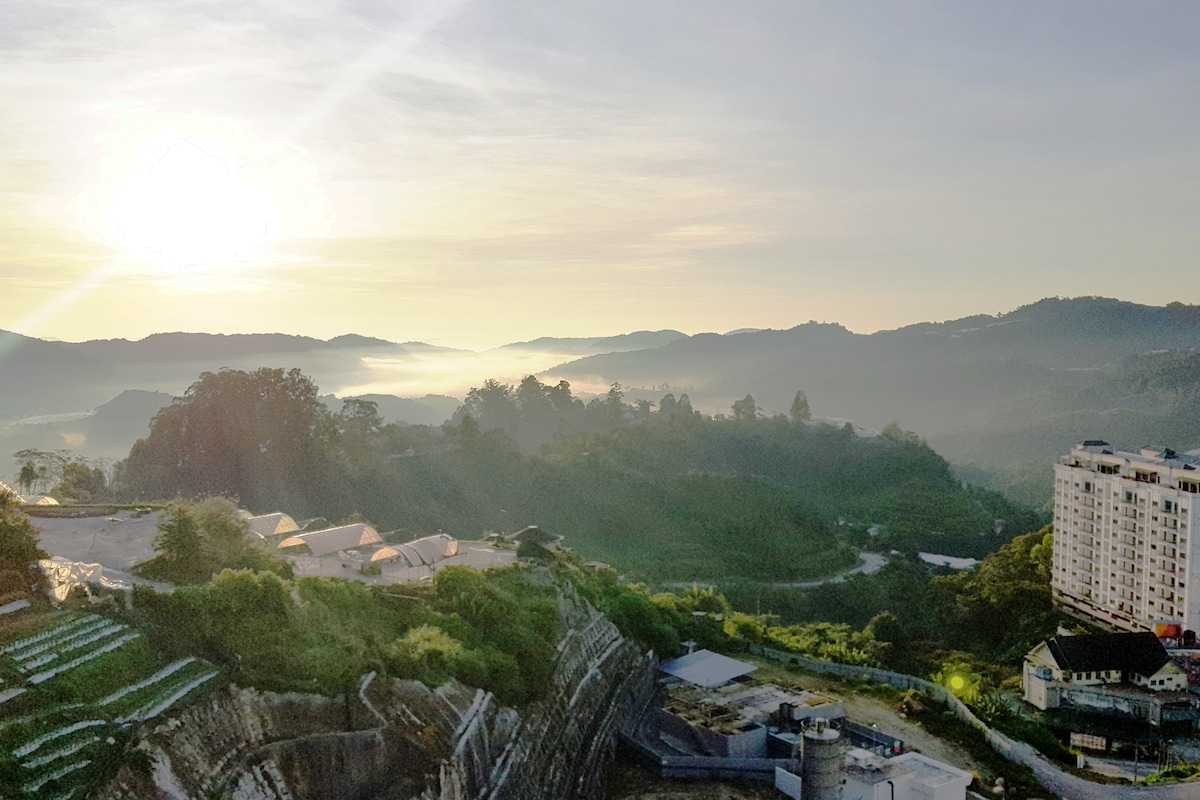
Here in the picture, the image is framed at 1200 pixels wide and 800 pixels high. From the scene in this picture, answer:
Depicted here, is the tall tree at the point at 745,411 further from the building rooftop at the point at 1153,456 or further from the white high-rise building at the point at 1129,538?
the building rooftop at the point at 1153,456

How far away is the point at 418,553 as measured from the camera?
22.7m

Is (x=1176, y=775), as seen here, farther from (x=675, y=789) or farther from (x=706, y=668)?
(x=675, y=789)

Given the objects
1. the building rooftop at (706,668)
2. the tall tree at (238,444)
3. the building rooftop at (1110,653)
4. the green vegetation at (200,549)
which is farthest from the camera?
the tall tree at (238,444)

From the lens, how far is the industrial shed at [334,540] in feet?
73.6

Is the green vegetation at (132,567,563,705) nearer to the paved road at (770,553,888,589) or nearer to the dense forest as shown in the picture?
the dense forest

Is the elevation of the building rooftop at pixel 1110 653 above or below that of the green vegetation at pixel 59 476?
below

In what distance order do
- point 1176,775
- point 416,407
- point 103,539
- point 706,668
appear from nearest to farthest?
1. point 103,539
2. point 1176,775
3. point 706,668
4. point 416,407

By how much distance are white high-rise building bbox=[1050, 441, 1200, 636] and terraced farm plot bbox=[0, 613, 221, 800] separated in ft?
93.9

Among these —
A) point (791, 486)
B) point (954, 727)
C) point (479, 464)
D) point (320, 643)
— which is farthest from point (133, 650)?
point (791, 486)

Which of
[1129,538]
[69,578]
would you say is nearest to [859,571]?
[1129,538]

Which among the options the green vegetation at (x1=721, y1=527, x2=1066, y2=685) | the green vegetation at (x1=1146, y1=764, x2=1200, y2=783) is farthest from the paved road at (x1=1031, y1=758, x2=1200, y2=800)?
the green vegetation at (x1=721, y1=527, x2=1066, y2=685)

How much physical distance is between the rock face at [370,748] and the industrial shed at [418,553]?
14.9 ft

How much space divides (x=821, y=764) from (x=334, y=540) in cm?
1211

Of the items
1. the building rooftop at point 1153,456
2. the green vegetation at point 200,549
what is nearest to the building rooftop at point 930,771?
the green vegetation at point 200,549
